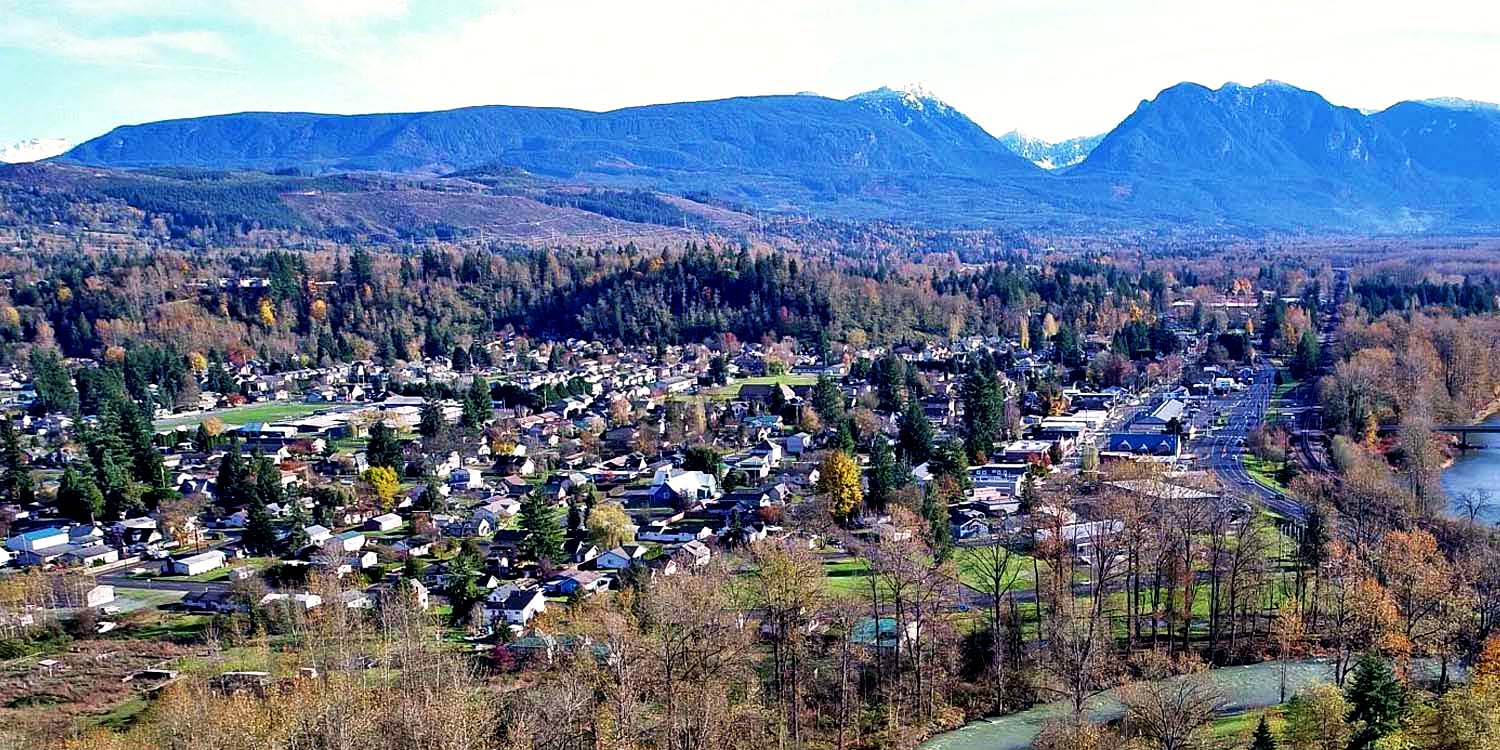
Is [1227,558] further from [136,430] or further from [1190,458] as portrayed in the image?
[136,430]

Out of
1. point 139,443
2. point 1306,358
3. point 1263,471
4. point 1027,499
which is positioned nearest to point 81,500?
point 139,443

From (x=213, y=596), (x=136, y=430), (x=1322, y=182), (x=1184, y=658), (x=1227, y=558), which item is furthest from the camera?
(x=1322, y=182)

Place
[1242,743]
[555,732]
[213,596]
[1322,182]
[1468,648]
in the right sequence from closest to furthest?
[555,732] < [1242,743] < [1468,648] < [213,596] < [1322,182]

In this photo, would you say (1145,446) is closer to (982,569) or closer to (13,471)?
(982,569)

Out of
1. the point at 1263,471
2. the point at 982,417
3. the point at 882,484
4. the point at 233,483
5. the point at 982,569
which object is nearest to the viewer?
the point at 982,569

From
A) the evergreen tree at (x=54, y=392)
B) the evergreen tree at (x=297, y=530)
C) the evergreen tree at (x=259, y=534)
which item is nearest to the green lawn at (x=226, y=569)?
the evergreen tree at (x=259, y=534)

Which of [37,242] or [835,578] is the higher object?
[37,242]

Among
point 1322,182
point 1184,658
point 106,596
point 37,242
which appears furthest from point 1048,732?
point 1322,182
